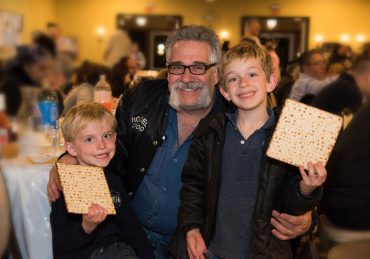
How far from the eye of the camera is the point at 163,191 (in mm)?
2033

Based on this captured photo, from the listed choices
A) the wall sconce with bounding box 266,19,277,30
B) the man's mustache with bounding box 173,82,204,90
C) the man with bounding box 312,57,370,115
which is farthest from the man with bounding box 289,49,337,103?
the wall sconce with bounding box 266,19,277,30

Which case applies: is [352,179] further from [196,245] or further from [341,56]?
[341,56]

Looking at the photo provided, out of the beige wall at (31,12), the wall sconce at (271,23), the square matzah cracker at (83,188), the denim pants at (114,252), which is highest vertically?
the wall sconce at (271,23)

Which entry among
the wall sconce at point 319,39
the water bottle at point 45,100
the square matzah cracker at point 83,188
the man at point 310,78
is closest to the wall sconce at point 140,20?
the wall sconce at point 319,39

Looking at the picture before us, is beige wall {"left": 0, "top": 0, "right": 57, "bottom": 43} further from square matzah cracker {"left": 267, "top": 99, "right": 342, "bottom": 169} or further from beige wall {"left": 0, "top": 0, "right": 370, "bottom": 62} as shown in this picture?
beige wall {"left": 0, "top": 0, "right": 370, "bottom": 62}

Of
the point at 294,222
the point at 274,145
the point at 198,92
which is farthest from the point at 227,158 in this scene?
the point at 198,92

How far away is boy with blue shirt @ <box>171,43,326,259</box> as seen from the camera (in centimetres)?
160

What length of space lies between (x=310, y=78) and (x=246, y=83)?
400 centimetres

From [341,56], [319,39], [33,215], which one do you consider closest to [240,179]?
[33,215]

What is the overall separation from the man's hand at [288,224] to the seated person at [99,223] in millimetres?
541

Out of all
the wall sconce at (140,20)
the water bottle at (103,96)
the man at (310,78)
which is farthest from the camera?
the wall sconce at (140,20)

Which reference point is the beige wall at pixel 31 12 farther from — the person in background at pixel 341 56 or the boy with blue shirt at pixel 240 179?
the person in background at pixel 341 56

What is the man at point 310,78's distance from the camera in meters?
5.24

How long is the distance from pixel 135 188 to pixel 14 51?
1.54 m
